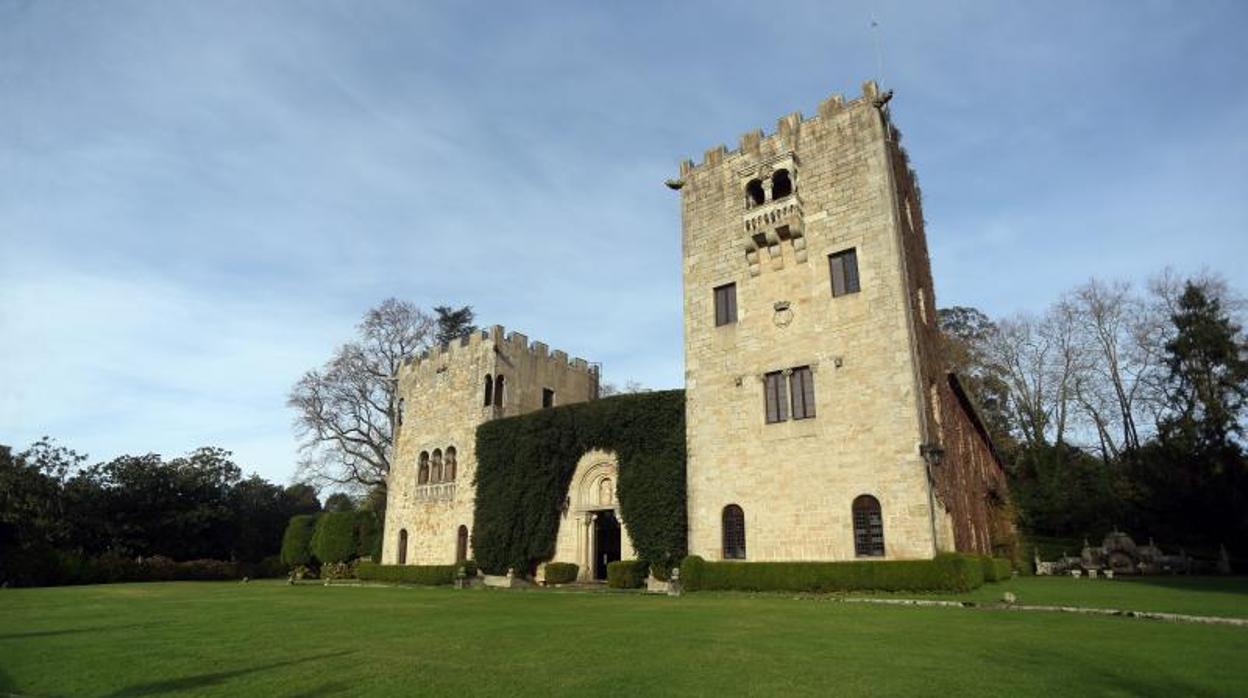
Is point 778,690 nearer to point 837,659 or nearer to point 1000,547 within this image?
point 837,659

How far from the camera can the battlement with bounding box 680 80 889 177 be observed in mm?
20422

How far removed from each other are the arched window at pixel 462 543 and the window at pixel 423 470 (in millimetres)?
3812

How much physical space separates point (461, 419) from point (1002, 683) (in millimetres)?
26244

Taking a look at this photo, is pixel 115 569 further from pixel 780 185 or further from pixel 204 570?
pixel 780 185

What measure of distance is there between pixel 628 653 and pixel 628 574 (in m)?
13.3

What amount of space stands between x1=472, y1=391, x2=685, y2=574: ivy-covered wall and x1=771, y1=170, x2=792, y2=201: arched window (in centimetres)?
725

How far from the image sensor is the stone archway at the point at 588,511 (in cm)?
2417

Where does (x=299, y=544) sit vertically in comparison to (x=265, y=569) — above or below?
above

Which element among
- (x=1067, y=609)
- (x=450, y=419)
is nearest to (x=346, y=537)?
(x=450, y=419)

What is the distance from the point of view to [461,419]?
30.1 m

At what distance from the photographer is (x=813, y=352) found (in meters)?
19.5

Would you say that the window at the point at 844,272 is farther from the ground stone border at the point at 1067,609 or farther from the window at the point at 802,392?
the ground stone border at the point at 1067,609

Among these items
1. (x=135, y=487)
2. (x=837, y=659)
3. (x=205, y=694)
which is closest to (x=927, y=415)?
(x=837, y=659)

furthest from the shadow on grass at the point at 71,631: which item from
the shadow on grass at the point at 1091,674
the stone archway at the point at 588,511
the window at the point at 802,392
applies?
the window at the point at 802,392
